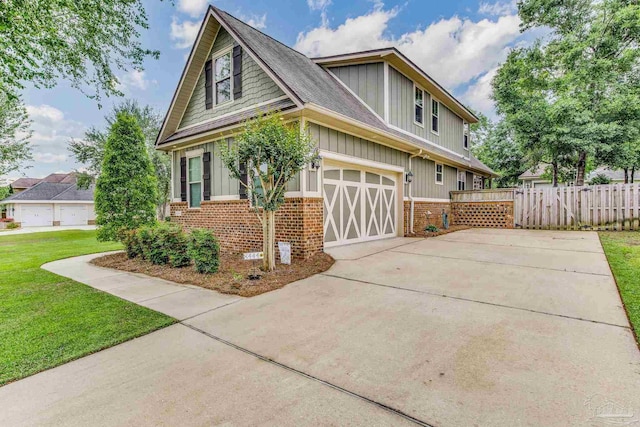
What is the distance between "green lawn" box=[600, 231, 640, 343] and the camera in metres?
3.66

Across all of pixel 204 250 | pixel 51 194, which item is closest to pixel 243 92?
pixel 204 250

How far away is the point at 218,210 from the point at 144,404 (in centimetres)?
709

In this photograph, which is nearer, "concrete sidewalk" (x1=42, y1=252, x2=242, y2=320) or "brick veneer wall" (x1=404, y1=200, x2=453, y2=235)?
"concrete sidewalk" (x1=42, y1=252, x2=242, y2=320)

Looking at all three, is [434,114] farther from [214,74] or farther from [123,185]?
[123,185]

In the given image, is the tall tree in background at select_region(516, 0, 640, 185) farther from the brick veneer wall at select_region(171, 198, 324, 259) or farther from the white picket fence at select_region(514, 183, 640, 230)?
the brick veneer wall at select_region(171, 198, 324, 259)

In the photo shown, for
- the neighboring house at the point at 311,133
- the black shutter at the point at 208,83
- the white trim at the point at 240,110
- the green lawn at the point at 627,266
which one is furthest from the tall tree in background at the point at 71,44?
the green lawn at the point at 627,266

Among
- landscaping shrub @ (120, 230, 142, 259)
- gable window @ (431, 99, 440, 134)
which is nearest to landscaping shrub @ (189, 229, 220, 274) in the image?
landscaping shrub @ (120, 230, 142, 259)

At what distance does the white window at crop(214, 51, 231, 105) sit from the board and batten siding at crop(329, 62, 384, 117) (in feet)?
13.1

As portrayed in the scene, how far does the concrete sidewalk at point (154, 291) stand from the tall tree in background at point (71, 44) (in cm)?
365

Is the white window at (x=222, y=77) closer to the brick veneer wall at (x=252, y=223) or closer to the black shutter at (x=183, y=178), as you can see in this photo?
the black shutter at (x=183, y=178)

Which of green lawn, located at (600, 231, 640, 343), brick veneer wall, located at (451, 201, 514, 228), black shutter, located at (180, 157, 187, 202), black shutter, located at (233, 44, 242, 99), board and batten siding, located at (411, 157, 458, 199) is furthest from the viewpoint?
brick veneer wall, located at (451, 201, 514, 228)

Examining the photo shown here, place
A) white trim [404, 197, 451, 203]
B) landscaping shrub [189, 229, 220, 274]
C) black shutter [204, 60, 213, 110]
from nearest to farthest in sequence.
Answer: landscaping shrub [189, 229, 220, 274], black shutter [204, 60, 213, 110], white trim [404, 197, 451, 203]

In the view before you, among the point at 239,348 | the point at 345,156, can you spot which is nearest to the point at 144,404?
the point at 239,348

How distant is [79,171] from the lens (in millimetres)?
23500
